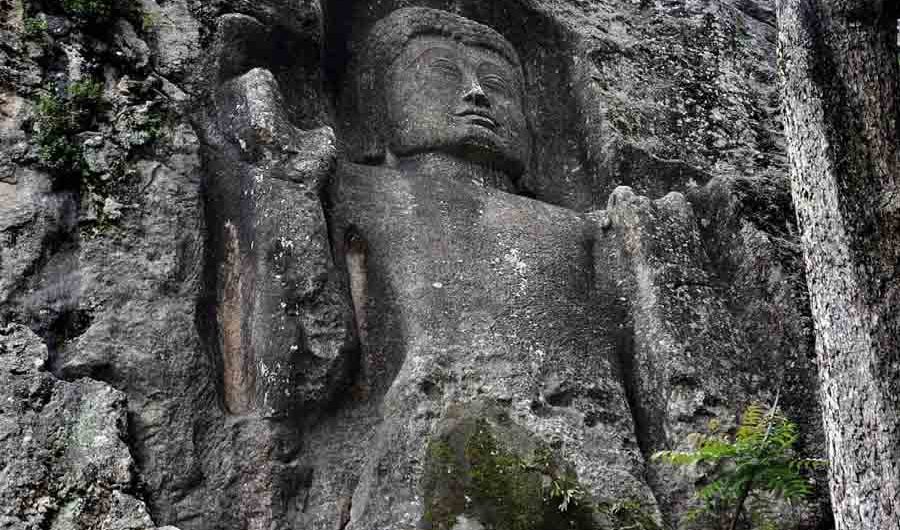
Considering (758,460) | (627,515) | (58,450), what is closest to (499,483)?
(627,515)

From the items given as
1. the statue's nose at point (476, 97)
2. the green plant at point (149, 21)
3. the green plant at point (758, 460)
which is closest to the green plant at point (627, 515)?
the green plant at point (758, 460)

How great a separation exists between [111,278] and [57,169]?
24.1 inches

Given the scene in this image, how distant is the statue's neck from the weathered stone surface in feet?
8.49

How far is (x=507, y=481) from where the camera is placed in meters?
5.10

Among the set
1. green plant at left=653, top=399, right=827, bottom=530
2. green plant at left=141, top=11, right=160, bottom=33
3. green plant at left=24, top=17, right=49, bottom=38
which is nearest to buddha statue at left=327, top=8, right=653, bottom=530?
green plant at left=653, top=399, right=827, bottom=530

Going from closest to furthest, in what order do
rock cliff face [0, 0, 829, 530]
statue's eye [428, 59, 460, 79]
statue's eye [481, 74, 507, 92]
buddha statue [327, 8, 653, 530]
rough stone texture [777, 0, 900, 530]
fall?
rough stone texture [777, 0, 900, 530] → rock cliff face [0, 0, 829, 530] → buddha statue [327, 8, 653, 530] → statue's eye [428, 59, 460, 79] → statue's eye [481, 74, 507, 92]

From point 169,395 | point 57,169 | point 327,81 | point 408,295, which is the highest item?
point 327,81

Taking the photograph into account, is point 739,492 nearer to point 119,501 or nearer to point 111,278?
point 119,501

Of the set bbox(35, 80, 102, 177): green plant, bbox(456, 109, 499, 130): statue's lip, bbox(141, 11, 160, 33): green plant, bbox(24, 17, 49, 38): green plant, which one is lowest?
bbox(35, 80, 102, 177): green plant

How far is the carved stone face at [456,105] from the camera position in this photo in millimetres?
7098

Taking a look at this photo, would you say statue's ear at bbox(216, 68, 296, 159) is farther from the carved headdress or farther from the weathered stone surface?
the weathered stone surface

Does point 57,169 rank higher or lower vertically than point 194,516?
higher

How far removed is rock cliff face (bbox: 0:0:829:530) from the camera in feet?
16.8

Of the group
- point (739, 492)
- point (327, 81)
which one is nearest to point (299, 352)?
point (739, 492)
